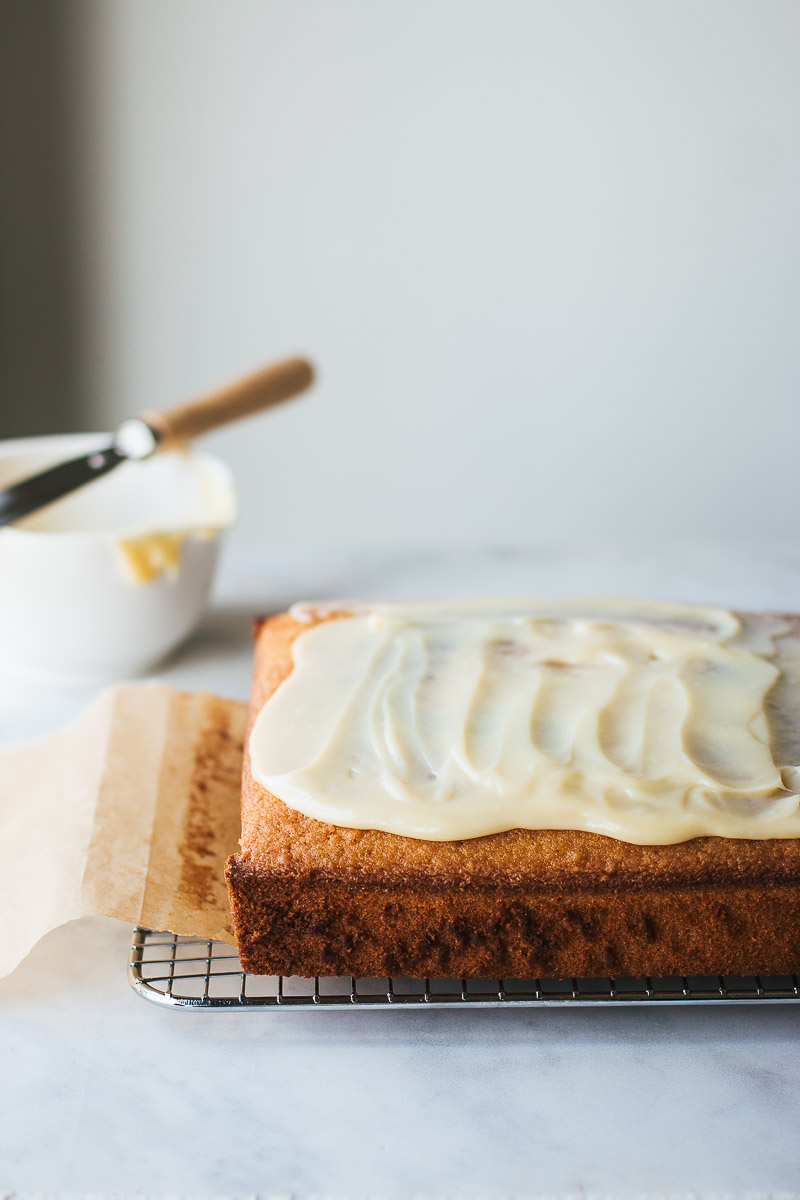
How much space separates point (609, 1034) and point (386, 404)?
A: 3.16 metres

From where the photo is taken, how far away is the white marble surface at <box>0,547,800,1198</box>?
977mm

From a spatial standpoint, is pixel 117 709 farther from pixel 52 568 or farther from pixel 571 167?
pixel 571 167

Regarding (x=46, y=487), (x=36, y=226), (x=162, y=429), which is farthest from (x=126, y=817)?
(x=36, y=226)

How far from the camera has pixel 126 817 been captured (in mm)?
1375

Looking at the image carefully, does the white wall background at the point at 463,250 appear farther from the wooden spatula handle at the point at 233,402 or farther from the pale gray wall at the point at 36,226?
the wooden spatula handle at the point at 233,402

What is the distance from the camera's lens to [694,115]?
12.1ft

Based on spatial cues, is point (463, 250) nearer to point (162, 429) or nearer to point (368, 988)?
point (162, 429)

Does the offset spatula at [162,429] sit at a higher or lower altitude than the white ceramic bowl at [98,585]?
higher

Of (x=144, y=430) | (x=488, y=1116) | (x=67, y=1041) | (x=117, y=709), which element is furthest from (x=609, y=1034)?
(x=144, y=430)

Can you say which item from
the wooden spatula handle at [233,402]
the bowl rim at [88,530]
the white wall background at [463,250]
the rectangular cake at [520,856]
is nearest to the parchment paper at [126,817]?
the rectangular cake at [520,856]

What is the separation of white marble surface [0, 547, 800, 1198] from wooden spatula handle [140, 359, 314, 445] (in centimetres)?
97

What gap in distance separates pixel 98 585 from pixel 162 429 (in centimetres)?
32

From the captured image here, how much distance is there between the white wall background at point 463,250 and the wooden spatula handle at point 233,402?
5.74ft

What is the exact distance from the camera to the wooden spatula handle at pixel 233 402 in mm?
1961
